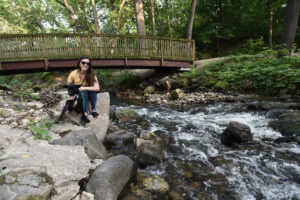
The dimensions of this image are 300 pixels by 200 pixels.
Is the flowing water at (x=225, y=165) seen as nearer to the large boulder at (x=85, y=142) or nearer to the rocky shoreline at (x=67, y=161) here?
the rocky shoreline at (x=67, y=161)

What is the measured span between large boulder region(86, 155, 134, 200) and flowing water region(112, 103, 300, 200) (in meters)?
0.51

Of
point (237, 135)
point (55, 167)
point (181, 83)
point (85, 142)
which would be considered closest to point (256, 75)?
point (181, 83)

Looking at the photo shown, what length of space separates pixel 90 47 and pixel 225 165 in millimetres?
10388

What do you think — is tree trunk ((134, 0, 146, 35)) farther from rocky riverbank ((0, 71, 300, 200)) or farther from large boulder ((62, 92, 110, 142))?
large boulder ((62, 92, 110, 142))

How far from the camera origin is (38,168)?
6.75 feet

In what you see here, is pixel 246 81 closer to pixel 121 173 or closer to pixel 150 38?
pixel 150 38

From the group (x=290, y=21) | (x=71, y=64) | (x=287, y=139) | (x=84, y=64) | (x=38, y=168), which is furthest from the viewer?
(x=71, y=64)

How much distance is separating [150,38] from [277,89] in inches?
308

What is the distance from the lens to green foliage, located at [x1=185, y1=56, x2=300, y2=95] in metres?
6.84

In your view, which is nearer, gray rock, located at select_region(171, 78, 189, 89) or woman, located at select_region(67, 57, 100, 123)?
woman, located at select_region(67, 57, 100, 123)

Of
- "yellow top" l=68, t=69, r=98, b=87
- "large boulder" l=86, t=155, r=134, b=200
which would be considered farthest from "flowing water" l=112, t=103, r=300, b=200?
"yellow top" l=68, t=69, r=98, b=87

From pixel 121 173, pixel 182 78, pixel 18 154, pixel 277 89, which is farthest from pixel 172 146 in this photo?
pixel 182 78

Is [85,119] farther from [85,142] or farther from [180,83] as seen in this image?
[180,83]

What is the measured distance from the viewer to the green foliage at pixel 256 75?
Answer: 6844 millimetres
